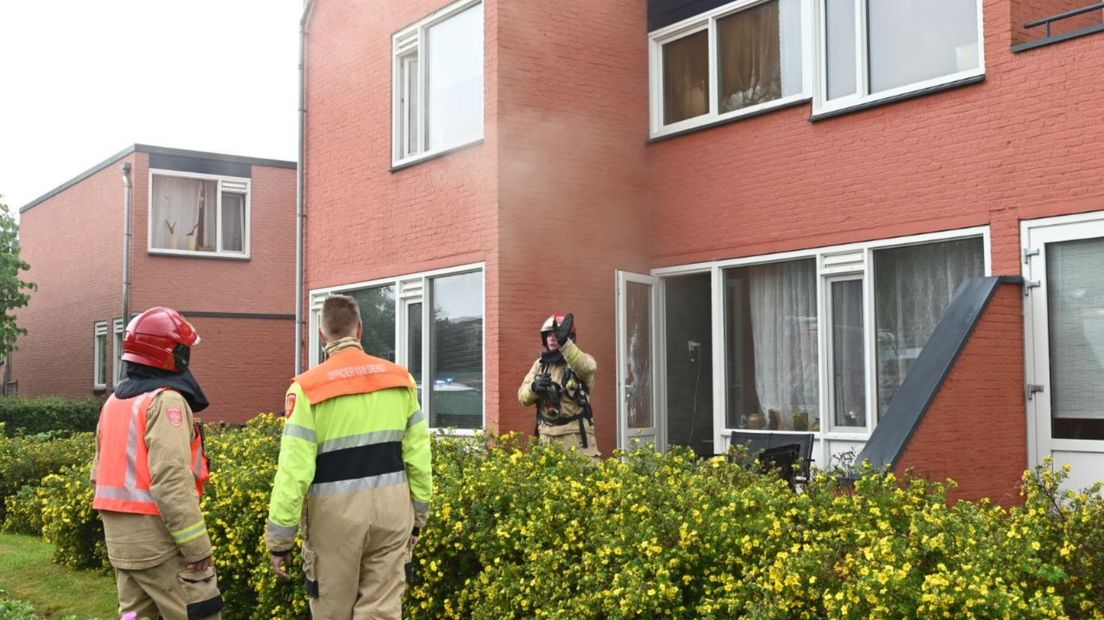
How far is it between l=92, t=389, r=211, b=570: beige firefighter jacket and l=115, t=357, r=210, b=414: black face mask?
0.09 metres

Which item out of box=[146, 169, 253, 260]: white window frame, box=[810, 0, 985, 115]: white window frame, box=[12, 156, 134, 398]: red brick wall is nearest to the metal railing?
box=[810, 0, 985, 115]: white window frame

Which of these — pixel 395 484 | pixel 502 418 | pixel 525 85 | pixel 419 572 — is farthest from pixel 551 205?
pixel 395 484

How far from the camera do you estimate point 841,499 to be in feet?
18.2

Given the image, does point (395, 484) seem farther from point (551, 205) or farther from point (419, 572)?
point (551, 205)

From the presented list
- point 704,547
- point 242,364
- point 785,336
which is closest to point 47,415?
point 242,364

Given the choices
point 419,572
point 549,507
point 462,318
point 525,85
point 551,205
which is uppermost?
point 525,85

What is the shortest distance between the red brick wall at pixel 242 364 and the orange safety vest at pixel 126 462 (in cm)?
1803

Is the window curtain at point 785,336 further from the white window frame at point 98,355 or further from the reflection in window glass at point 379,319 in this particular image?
the white window frame at point 98,355

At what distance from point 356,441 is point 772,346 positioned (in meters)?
6.45

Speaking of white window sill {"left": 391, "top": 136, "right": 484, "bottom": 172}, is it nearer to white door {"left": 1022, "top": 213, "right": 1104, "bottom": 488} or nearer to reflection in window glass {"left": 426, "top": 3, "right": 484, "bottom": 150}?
reflection in window glass {"left": 426, "top": 3, "right": 484, "bottom": 150}

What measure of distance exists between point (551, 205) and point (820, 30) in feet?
10.2

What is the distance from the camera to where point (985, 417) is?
8.28 meters

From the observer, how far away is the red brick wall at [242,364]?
23344 mm

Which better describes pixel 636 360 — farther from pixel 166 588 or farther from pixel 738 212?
pixel 166 588
